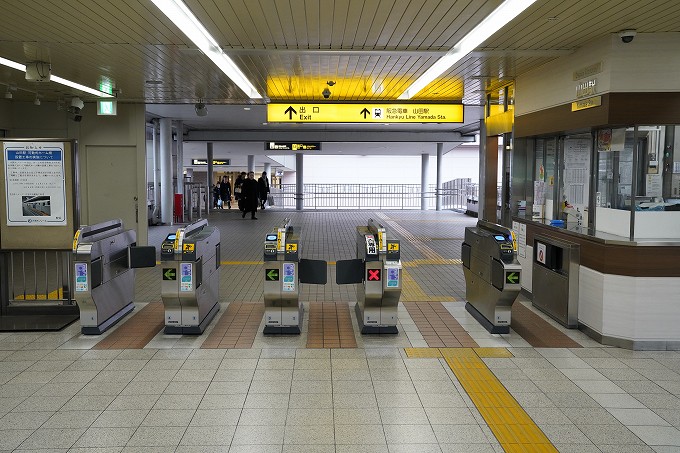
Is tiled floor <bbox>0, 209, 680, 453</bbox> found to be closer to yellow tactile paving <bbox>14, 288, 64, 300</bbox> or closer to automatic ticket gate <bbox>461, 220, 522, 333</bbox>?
automatic ticket gate <bbox>461, 220, 522, 333</bbox>

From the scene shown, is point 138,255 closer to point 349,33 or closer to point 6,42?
point 6,42

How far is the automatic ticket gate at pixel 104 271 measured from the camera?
587 centimetres

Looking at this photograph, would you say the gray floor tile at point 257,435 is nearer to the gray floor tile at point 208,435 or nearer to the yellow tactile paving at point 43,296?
the gray floor tile at point 208,435

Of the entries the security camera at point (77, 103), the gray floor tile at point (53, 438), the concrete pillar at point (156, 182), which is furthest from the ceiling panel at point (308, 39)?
the concrete pillar at point (156, 182)

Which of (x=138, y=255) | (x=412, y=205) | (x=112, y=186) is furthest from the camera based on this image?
(x=412, y=205)

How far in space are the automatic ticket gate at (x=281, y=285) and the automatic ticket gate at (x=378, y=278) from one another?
57 cm

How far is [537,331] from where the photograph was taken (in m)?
6.20

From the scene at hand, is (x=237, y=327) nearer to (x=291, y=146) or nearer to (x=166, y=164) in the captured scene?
(x=166, y=164)

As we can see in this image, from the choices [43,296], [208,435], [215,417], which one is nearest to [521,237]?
[215,417]

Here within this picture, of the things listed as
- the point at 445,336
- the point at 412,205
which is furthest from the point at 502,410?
the point at 412,205

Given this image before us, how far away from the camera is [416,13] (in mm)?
5168

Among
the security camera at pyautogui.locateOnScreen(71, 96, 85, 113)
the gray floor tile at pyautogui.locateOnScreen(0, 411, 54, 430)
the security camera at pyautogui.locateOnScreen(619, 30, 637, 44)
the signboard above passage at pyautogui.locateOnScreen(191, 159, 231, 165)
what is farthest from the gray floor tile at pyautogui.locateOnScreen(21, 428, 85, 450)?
the signboard above passage at pyautogui.locateOnScreen(191, 159, 231, 165)

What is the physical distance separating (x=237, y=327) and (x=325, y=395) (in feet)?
7.02

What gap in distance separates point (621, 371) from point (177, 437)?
369cm
